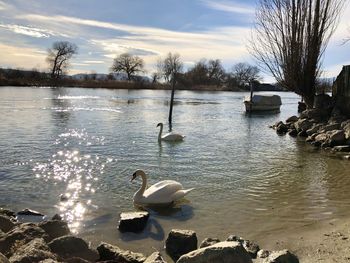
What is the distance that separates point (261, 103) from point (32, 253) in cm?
3591

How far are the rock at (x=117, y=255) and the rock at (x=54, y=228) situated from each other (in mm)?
866

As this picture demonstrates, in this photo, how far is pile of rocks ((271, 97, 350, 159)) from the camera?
58.2 feet

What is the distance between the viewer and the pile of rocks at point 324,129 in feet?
58.2

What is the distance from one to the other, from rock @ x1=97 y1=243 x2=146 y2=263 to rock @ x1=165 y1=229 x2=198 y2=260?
0.58 m

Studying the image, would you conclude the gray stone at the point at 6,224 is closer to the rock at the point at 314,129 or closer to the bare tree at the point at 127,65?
the rock at the point at 314,129

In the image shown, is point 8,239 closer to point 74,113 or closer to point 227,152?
point 227,152

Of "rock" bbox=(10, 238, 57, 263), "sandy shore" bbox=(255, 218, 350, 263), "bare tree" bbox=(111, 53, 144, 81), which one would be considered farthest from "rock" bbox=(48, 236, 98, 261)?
"bare tree" bbox=(111, 53, 144, 81)

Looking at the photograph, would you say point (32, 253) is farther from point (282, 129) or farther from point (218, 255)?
point (282, 129)

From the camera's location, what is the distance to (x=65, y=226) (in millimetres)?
7305

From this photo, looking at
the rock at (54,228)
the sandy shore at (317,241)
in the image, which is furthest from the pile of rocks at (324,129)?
the rock at (54,228)

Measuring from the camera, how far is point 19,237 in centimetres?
635

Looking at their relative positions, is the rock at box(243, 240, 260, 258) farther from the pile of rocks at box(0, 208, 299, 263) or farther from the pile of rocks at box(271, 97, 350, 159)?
the pile of rocks at box(271, 97, 350, 159)

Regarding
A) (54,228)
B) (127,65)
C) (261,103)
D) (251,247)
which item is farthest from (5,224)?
(127,65)

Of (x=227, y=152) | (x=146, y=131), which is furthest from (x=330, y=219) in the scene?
(x=146, y=131)
